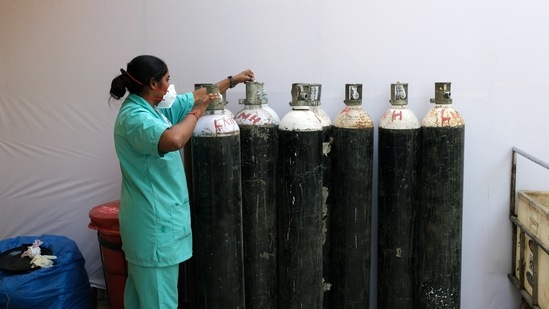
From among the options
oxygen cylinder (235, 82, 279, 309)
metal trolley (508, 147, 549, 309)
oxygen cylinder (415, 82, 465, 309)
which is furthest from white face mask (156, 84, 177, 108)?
metal trolley (508, 147, 549, 309)

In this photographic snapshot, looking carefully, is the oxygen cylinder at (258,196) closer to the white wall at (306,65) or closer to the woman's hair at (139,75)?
the white wall at (306,65)

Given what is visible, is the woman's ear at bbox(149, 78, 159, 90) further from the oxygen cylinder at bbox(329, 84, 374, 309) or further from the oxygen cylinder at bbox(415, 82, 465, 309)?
the oxygen cylinder at bbox(415, 82, 465, 309)

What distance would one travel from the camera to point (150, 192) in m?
2.03

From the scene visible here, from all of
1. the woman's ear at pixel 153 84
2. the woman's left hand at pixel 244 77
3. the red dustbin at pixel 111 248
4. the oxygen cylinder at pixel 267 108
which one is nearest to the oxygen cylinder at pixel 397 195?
the oxygen cylinder at pixel 267 108

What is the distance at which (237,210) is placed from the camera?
234 centimetres

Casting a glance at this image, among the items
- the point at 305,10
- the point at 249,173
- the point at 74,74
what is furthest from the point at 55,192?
the point at 305,10

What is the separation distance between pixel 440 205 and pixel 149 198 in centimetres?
132

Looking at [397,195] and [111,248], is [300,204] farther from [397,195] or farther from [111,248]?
[111,248]

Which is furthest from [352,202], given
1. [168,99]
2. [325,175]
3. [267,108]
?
[168,99]

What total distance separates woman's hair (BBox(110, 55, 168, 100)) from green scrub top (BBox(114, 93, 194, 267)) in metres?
0.04

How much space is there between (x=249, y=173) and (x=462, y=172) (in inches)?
38.5

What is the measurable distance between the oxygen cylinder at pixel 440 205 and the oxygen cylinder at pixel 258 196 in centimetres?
69

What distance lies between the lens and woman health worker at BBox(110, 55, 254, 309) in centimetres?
201

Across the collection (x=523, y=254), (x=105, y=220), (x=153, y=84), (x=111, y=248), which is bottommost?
(x=523, y=254)
